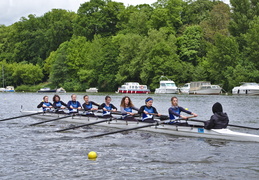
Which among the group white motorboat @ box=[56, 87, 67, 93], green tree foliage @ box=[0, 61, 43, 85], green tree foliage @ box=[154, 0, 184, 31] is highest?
green tree foliage @ box=[154, 0, 184, 31]

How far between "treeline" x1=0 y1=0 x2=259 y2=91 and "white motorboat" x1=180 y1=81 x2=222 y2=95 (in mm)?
2095

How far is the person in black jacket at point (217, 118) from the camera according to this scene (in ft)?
53.8

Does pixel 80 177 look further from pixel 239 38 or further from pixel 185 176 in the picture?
pixel 239 38

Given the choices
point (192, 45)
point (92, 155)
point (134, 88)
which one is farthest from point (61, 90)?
point (92, 155)

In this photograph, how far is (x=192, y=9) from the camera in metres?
86.3

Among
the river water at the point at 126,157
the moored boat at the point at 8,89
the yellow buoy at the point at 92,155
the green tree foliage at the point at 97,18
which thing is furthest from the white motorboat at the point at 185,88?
the yellow buoy at the point at 92,155

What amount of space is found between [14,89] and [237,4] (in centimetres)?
6342

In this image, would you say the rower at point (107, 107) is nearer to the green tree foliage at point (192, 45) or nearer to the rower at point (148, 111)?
the rower at point (148, 111)

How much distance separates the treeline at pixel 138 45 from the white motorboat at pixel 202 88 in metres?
2.10

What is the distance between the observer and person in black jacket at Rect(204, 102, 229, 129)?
1639cm

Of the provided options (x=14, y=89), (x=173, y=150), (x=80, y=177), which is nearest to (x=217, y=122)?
(x=173, y=150)

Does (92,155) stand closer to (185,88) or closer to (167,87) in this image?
(167,87)

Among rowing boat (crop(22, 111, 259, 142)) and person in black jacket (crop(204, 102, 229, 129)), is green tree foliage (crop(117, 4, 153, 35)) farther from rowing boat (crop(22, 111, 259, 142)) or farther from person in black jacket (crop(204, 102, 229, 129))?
person in black jacket (crop(204, 102, 229, 129))

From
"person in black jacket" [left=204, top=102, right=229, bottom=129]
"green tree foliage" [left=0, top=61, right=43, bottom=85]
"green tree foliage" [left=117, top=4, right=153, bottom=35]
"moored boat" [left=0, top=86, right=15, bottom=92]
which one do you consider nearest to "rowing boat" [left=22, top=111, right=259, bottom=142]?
"person in black jacket" [left=204, top=102, right=229, bottom=129]
